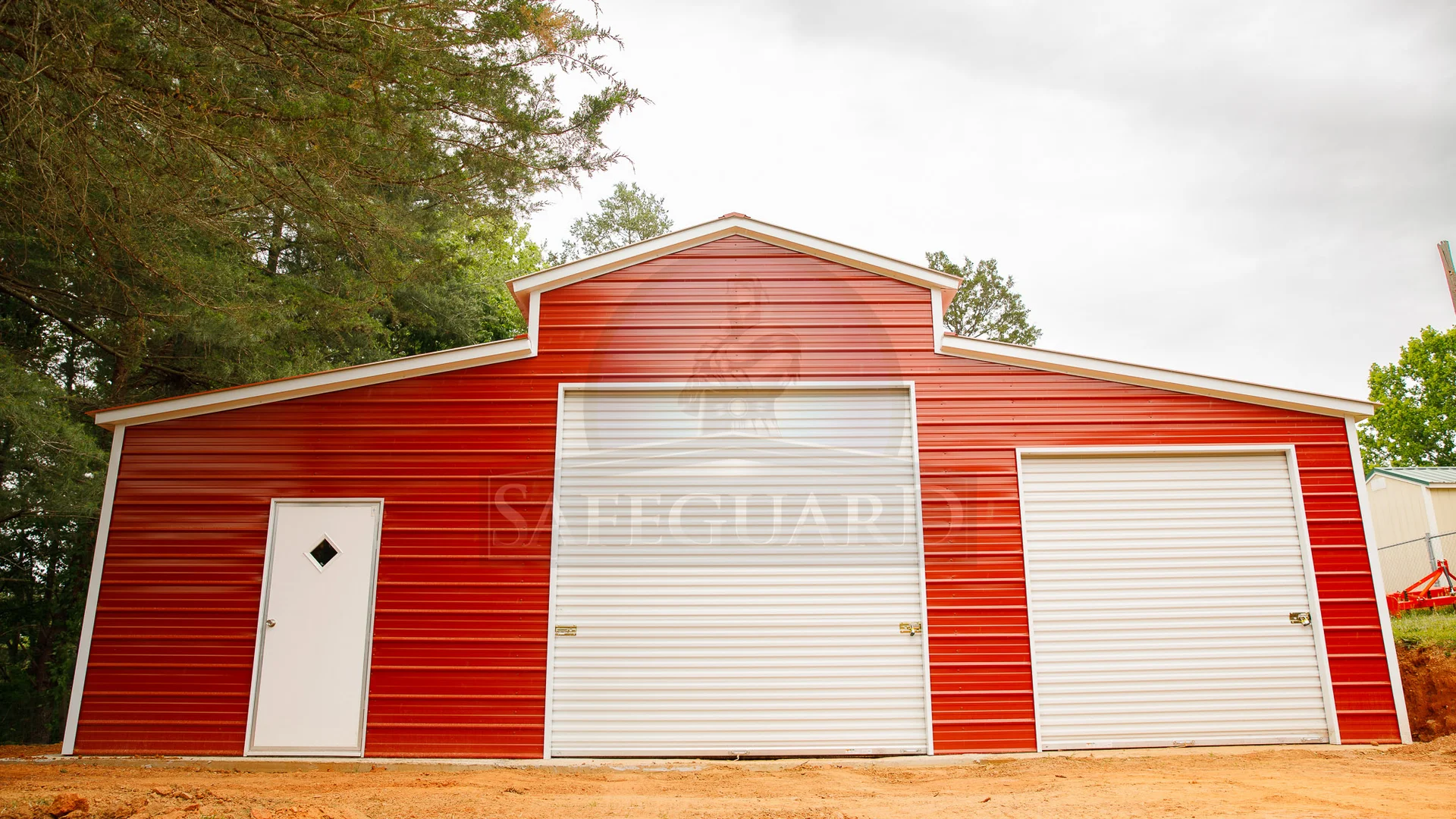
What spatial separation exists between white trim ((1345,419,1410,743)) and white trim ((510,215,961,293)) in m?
3.88

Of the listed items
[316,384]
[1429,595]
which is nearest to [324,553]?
[316,384]

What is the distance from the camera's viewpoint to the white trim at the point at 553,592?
6383mm

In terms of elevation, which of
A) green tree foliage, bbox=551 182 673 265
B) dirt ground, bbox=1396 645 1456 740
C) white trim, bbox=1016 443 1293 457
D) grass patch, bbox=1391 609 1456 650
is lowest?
dirt ground, bbox=1396 645 1456 740

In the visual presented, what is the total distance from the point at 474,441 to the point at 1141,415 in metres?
6.17

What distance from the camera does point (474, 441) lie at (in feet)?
22.7

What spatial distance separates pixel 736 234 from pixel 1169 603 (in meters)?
5.23

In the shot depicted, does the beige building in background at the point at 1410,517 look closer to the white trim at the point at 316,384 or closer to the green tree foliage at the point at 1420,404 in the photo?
the green tree foliage at the point at 1420,404

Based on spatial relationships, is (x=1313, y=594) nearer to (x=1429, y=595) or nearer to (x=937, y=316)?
(x=937, y=316)

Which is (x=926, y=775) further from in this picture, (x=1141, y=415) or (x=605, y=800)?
(x=1141, y=415)

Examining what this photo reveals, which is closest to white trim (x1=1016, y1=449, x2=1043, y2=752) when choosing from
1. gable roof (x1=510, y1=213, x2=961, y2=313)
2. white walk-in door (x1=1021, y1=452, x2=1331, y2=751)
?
white walk-in door (x1=1021, y1=452, x2=1331, y2=751)

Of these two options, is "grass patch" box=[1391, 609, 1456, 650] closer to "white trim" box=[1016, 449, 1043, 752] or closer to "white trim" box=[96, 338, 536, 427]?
"white trim" box=[1016, 449, 1043, 752]

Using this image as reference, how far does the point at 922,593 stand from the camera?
21.7 ft

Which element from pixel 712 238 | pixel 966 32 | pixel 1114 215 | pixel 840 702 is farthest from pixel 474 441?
pixel 1114 215

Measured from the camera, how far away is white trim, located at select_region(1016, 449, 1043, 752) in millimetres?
6406
